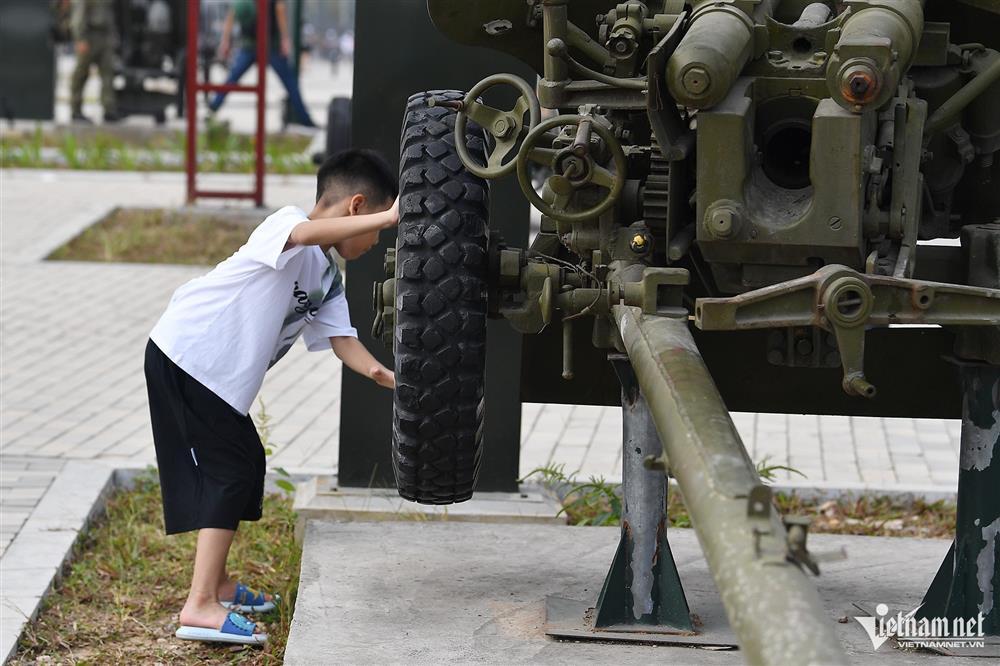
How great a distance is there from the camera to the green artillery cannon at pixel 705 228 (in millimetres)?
3291

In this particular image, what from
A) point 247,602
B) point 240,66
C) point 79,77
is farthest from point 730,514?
point 79,77

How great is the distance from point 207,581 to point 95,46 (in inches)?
548

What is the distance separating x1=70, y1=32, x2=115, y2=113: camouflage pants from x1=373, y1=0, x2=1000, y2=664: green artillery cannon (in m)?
13.9

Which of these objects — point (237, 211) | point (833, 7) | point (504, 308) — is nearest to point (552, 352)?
point (504, 308)

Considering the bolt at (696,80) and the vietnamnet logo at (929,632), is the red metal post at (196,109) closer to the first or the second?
the vietnamnet logo at (929,632)

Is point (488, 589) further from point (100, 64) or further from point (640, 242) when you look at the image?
point (100, 64)

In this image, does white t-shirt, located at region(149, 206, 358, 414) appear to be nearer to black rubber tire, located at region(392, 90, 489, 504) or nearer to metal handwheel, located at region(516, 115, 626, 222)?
black rubber tire, located at region(392, 90, 489, 504)

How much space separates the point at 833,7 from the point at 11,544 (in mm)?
2930

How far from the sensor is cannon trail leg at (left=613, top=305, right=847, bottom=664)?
2.27 meters

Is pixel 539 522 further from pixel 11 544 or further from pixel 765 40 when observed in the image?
pixel 765 40

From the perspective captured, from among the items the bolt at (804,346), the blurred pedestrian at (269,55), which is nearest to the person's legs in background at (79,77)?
the blurred pedestrian at (269,55)

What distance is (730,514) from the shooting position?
2576mm

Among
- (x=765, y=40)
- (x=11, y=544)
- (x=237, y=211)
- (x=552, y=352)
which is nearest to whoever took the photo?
(x=765, y=40)

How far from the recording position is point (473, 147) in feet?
13.2
